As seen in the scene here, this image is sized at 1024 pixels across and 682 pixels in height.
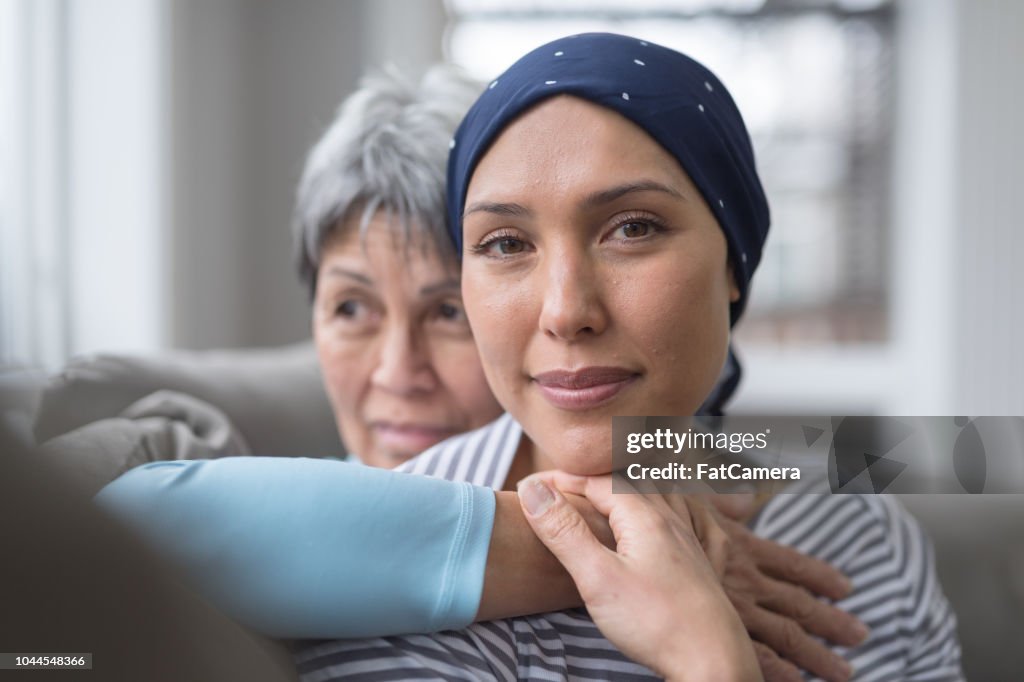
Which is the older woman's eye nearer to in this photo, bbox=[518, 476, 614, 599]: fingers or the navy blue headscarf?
the navy blue headscarf

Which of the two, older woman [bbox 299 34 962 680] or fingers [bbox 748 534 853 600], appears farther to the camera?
fingers [bbox 748 534 853 600]

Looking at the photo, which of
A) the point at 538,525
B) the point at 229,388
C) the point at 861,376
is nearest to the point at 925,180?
the point at 861,376

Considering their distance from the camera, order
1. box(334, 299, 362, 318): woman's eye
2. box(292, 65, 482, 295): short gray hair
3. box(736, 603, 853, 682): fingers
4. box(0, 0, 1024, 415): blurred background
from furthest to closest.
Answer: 1. box(0, 0, 1024, 415): blurred background
2. box(334, 299, 362, 318): woman's eye
3. box(292, 65, 482, 295): short gray hair
4. box(736, 603, 853, 682): fingers

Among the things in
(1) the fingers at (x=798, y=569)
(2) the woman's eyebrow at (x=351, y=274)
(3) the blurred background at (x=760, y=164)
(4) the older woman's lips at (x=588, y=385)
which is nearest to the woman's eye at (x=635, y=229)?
(4) the older woman's lips at (x=588, y=385)

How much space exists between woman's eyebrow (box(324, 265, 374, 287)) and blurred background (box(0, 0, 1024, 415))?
6.02 ft

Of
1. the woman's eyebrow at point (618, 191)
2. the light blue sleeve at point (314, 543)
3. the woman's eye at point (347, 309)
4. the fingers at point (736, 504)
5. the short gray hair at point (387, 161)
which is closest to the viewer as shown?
the light blue sleeve at point (314, 543)

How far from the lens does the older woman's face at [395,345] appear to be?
3.75 feet

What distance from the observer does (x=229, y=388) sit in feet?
4.85

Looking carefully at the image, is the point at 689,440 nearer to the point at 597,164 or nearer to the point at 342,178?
the point at 597,164

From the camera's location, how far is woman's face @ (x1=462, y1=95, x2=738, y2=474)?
786 mm

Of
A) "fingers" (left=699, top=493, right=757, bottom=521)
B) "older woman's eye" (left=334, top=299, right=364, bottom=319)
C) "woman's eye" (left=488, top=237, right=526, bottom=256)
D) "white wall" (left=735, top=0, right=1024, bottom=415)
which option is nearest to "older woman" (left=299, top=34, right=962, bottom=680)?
"woman's eye" (left=488, top=237, right=526, bottom=256)

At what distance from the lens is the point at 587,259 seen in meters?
0.79

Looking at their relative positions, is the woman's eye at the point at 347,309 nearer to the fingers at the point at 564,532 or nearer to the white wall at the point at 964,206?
the fingers at the point at 564,532

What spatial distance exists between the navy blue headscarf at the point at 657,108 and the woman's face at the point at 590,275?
0.01 metres
